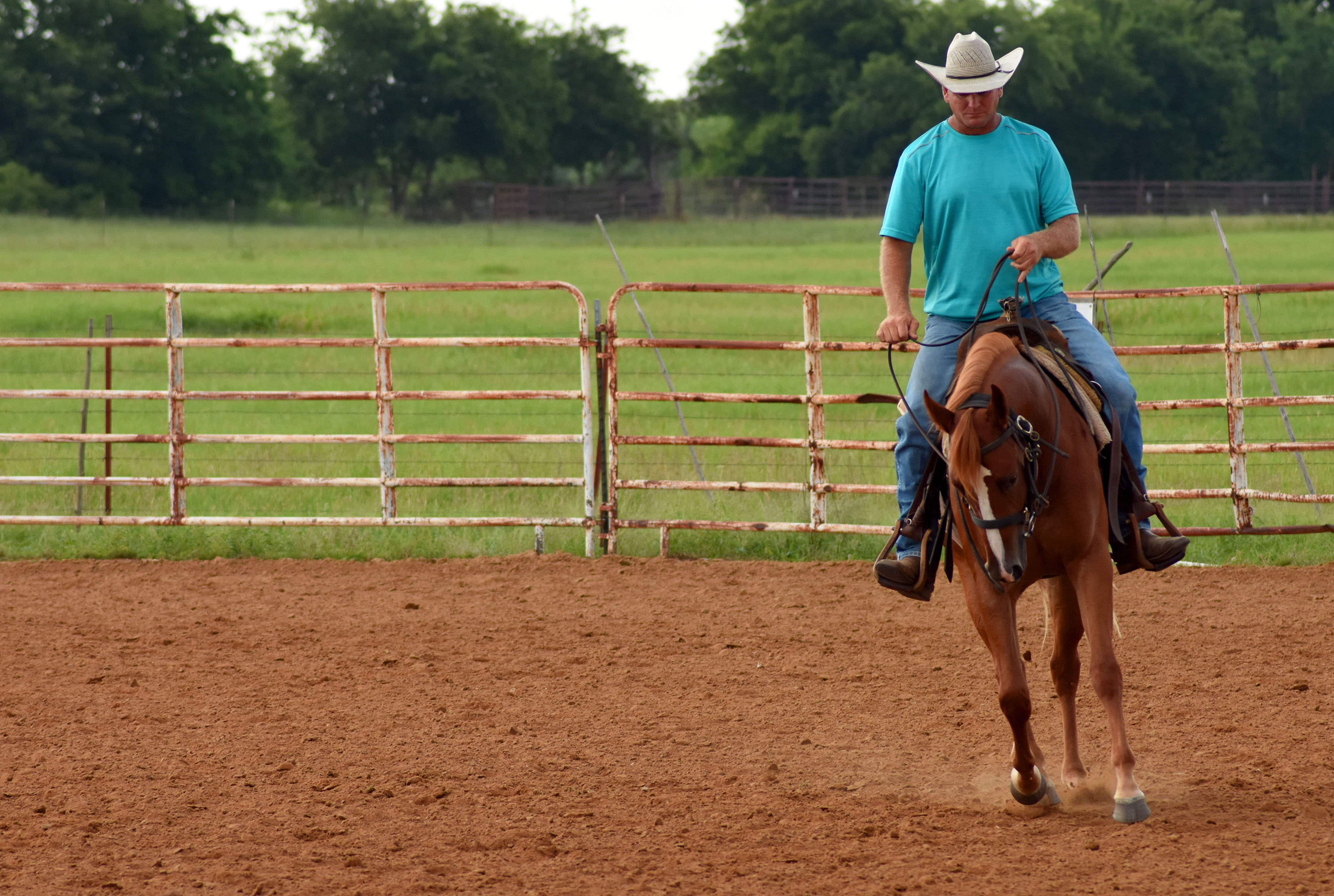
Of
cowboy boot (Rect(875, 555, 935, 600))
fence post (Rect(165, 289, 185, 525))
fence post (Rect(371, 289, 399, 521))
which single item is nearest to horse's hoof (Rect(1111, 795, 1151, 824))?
cowboy boot (Rect(875, 555, 935, 600))

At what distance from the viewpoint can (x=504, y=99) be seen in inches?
2562

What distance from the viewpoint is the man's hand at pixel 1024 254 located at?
15.7ft

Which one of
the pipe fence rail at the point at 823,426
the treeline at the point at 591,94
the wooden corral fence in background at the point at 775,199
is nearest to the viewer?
the pipe fence rail at the point at 823,426

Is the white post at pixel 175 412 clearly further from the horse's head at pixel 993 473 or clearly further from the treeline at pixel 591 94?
the treeline at pixel 591 94

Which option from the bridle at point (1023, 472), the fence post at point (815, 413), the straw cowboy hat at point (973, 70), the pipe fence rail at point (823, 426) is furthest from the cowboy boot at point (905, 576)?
the fence post at point (815, 413)

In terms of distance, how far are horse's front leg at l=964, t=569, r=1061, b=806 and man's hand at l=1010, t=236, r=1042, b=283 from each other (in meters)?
1.11

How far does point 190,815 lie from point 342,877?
916 millimetres

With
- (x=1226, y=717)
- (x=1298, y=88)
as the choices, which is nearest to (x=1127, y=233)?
(x=1298, y=88)

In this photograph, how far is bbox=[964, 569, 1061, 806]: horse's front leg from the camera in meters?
4.66

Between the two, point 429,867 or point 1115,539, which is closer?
point 429,867

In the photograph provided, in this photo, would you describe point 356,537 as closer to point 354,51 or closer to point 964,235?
point 964,235

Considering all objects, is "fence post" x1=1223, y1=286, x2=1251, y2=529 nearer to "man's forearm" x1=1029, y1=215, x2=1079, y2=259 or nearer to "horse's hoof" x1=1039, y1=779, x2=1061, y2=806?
"man's forearm" x1=1029, y1=215, x2=1079, y2=259

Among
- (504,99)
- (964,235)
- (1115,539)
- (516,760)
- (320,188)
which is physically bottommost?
(516,760)

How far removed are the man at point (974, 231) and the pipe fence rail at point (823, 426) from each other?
3489 millimetres
